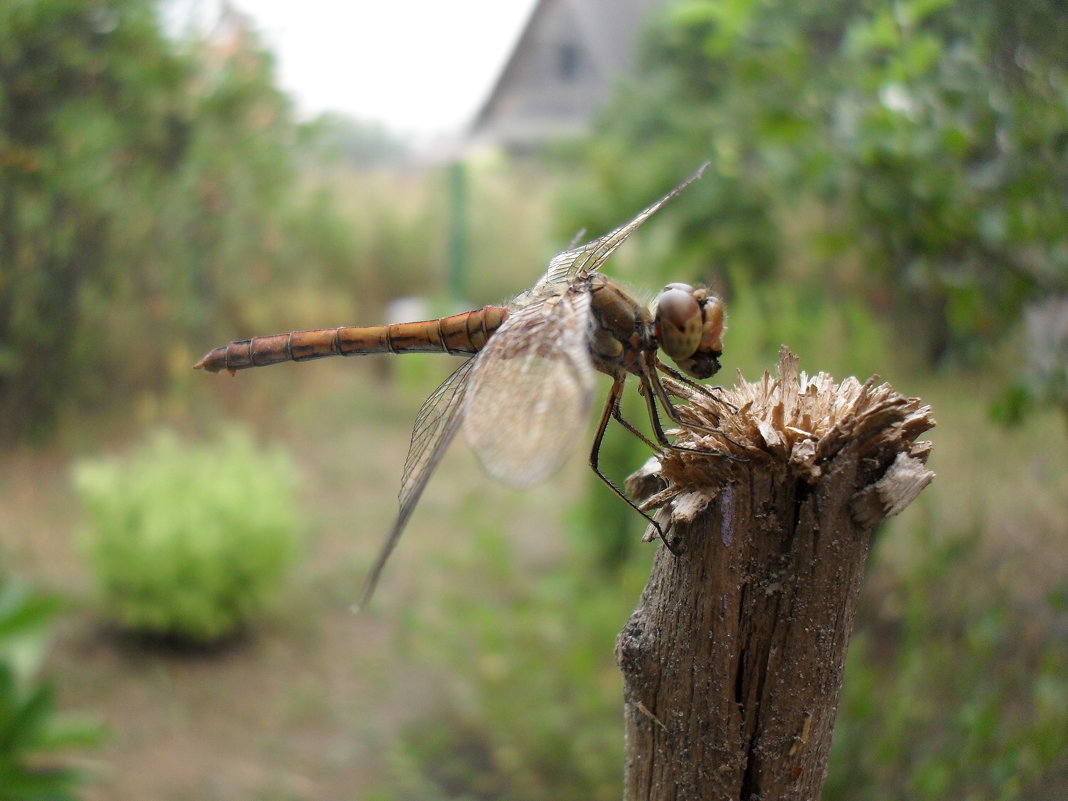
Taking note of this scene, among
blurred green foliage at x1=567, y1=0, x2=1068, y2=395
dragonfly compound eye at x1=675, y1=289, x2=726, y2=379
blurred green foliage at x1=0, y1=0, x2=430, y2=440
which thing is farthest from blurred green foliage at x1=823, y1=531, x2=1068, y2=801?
blurred green foliage at x1=0, y1=0, x2=430, y2=440

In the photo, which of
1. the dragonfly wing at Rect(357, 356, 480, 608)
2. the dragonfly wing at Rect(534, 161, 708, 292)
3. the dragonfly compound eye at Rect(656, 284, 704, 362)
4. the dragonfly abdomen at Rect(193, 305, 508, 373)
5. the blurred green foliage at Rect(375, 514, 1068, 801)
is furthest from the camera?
the blurred green foliage at Rect(375, 514, 1068, 801)

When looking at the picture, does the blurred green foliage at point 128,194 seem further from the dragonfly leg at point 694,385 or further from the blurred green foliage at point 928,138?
the dragonfly leg at point 694,385

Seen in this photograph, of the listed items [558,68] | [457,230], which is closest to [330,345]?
[558,68]

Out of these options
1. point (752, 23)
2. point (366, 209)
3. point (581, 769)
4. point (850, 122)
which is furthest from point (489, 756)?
point (366, 209)

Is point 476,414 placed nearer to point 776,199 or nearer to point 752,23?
point 752,23

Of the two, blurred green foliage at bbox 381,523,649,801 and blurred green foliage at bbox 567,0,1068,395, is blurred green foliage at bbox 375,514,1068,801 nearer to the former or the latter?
blurred green foliage at bbox 381,523,649,801

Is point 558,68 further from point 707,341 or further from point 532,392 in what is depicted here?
point 532,392
